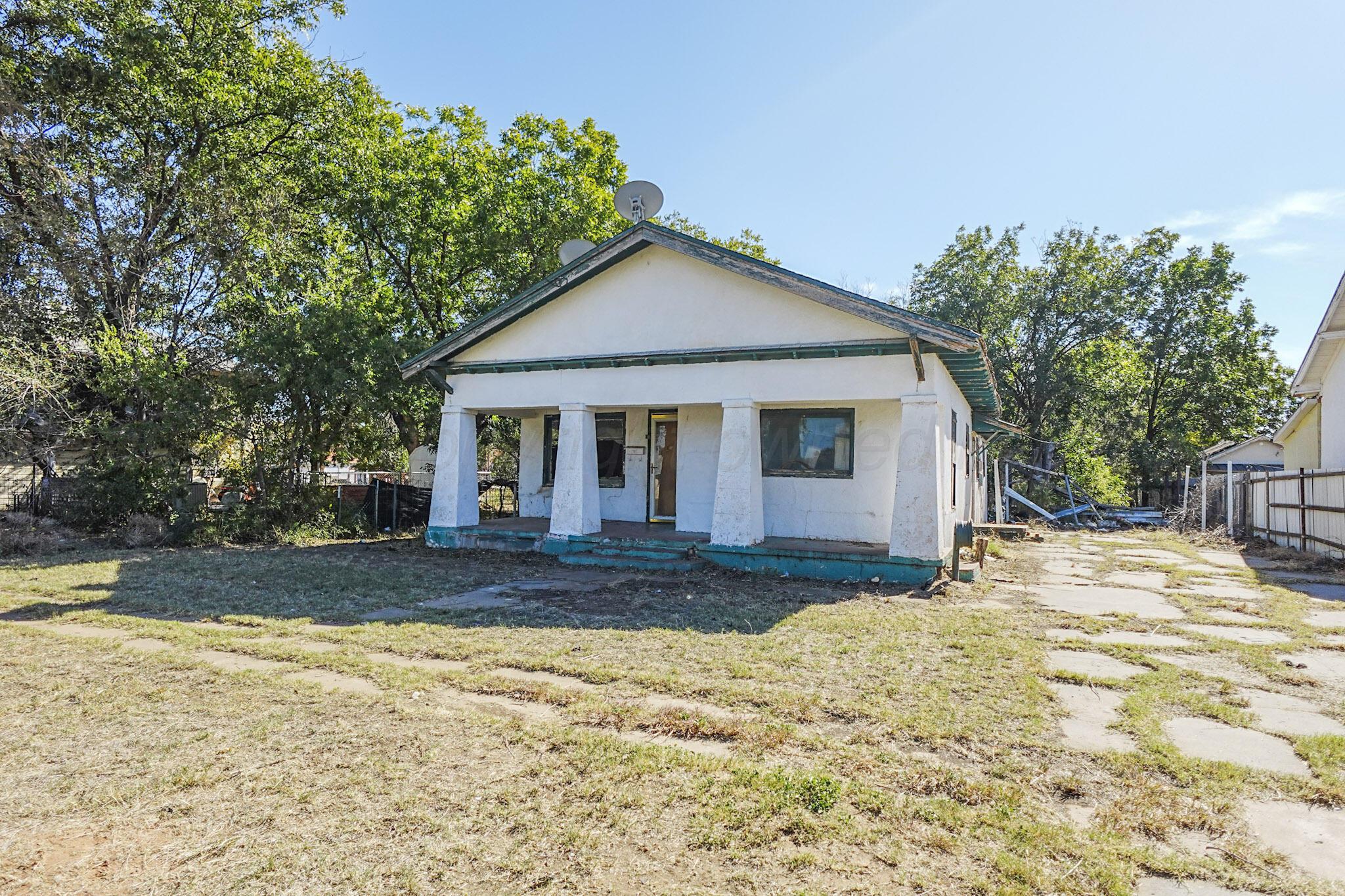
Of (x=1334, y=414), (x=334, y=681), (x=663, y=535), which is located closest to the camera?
(x=334, y=681)

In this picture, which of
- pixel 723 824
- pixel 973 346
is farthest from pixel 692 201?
pixel 723 824

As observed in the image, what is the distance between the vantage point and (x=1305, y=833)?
2797 millimetres

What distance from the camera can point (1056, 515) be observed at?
2064 centimetres

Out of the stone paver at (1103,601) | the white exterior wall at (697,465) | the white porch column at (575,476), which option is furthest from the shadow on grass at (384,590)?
the white exterior wall at (697,465)

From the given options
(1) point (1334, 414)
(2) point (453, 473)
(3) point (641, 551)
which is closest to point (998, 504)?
(1) point (1334, 414)

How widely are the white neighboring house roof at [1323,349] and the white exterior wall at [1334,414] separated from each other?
→ 0.58 ft

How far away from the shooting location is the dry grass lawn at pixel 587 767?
253 cm

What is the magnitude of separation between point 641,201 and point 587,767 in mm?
9748

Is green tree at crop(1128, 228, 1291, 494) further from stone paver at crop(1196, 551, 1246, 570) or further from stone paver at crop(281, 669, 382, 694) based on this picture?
stone paver at crop(281, 669, 382, 694)

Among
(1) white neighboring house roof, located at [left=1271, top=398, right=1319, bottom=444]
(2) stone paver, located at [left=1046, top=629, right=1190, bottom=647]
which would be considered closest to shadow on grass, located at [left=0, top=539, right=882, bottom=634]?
(2) stone paver, located at [left=1046, top=629, right=1190, bottom=647]

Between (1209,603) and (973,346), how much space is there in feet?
12.6

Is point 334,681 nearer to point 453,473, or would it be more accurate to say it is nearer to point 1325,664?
point 1325,664

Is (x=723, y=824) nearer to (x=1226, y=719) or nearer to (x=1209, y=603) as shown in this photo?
(x=1226, y=719)

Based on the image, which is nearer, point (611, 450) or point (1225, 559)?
point (1225, 559)
